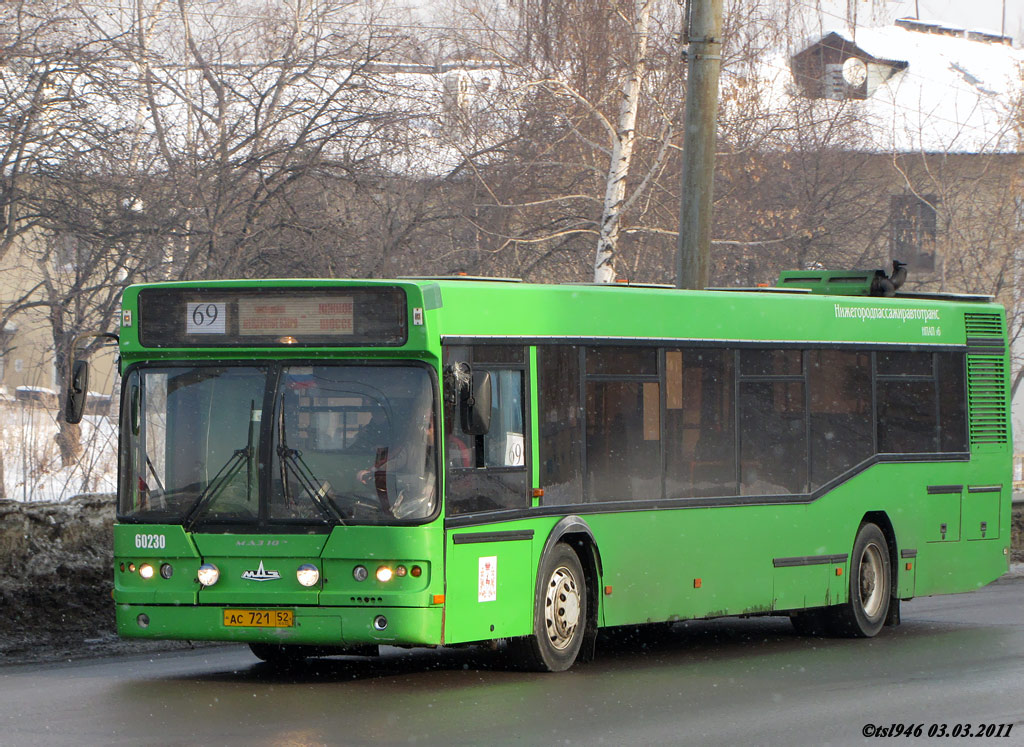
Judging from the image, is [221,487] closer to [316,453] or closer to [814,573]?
[316,453]

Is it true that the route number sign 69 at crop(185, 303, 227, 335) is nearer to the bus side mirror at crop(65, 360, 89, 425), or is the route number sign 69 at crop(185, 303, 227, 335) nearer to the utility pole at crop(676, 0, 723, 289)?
the bus side mirror at crop(65, 360, 89, 425)

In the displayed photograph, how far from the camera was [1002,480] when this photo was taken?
14.7 meters

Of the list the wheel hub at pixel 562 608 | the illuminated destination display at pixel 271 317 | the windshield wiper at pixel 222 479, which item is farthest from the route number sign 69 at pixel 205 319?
the wheel hub at pixel 562 608

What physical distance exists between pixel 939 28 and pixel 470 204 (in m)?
39.0

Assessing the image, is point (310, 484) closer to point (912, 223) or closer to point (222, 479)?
point (222, 479)

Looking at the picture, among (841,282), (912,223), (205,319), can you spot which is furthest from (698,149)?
(912,223)

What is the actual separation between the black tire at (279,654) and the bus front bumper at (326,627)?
106 centimetres

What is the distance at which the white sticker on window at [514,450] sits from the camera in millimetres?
10094

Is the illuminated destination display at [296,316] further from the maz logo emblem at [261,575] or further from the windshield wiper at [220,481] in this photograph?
the maz logo emblem at [261,575]

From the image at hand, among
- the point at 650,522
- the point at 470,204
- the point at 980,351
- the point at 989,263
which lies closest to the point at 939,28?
the point at 989,263

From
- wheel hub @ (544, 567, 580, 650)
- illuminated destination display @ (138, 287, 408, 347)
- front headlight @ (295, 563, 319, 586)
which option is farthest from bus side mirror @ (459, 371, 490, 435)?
wheel hub @ (544, 567, 580, 650)

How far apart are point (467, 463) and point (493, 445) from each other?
30 cm

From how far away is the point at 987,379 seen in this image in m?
14.7

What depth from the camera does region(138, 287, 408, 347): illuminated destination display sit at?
9602 millimetres
